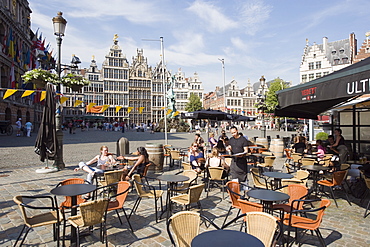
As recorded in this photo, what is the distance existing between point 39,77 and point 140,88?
62584 millimetres

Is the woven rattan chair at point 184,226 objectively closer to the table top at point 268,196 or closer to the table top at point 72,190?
the table top at point 268,196

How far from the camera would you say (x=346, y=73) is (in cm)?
399

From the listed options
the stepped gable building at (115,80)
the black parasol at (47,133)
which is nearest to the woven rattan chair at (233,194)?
the black parasol at (47,133)

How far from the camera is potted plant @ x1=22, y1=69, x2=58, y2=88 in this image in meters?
8.61

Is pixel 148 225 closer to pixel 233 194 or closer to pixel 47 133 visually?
pixel 233 194

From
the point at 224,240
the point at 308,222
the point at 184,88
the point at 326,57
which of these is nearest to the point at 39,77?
the point at 224,240

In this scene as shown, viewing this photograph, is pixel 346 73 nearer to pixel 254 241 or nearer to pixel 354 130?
pixel 254 241

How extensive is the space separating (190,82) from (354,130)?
6474cm

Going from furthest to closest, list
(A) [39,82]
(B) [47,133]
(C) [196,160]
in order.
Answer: (A) [39,82] < (B) [47,133] < (C) [196,160]

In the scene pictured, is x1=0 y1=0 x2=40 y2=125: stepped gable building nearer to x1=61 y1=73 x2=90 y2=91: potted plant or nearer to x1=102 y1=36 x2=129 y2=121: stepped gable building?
x1=61 y1=73 x2=90 y2=91: potted plant

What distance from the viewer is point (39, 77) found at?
8719 millimetres

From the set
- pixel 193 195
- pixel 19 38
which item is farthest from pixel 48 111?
pixel 19 38

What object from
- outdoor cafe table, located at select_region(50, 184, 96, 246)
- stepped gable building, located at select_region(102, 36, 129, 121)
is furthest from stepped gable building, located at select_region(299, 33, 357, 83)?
outdoor cafe table, located at select_region(50, 184, 96, 246)

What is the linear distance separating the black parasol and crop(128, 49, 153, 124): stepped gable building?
61.5 meters
